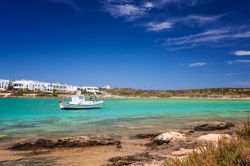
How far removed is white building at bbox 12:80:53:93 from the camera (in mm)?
154250

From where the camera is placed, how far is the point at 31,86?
15775 centimetres

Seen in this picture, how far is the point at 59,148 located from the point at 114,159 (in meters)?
4.12

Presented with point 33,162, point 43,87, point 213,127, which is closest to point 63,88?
point 43,87

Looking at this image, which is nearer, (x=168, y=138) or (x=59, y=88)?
(x=168, y=138)

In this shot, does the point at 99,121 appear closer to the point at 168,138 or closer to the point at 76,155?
the point at 168,138

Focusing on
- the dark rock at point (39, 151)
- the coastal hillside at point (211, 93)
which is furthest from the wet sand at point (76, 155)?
the coastal hillside at point (211, 93)

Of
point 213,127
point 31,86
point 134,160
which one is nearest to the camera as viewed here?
point 134,160

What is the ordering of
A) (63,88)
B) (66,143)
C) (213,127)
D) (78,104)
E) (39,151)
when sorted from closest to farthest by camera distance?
(39,151)
(66,143)
(213,127)
(78,104)
(63,88)

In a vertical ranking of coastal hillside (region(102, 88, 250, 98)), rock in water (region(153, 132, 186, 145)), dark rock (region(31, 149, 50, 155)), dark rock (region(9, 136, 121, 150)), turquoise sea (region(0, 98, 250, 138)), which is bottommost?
turquoise sea (region(0, 98, 250, 138))

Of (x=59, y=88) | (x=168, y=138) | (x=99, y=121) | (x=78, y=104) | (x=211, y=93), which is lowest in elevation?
(x=99, y=121)

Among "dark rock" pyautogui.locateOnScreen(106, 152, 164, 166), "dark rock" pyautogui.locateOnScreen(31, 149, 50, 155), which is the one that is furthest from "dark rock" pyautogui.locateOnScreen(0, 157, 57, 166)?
"dark rock" pyautogui.locateOnScreen(106, 152, 164, 166)

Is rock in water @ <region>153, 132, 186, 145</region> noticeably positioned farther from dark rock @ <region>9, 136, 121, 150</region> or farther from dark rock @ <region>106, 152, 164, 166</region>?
dark rock @ <region>106, 152, 164, 166</region>

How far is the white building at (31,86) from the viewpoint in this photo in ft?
506

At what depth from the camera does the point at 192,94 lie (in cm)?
16600
